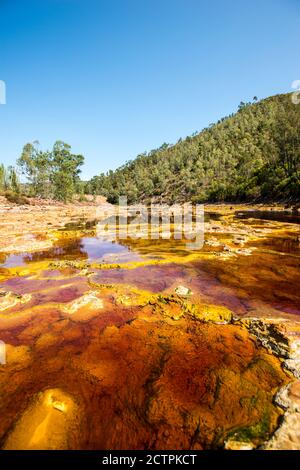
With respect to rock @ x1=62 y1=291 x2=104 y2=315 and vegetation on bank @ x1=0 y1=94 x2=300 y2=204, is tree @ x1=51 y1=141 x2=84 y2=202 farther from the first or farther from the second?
rock @ x1=62 y1=291 x2=104 y2=315

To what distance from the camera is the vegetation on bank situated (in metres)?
51.1

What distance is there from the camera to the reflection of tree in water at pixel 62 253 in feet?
41.3

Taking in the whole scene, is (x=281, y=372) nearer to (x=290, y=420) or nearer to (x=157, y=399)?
(x=290, y=420)

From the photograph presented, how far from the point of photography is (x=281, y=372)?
4.05 metres

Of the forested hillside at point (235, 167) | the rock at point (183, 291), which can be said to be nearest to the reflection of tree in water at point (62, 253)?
the rock at point (183, 291)

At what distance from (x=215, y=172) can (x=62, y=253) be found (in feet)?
350

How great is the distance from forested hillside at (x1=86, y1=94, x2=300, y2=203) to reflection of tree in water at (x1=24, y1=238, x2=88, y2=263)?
4015 cm

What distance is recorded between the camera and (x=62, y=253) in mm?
13625

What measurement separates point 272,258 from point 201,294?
6.06 metres

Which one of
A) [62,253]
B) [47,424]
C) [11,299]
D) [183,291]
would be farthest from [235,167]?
[47,424]

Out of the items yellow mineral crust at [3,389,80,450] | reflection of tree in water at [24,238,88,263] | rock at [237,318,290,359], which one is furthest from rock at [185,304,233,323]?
reflection of tree in water at [24,238,88,263]

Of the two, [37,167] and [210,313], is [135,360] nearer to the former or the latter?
[210,313]

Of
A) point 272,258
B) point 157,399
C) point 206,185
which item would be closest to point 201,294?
point 157,399

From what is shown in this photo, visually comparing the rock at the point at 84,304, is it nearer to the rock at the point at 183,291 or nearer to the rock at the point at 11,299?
the rock at the point at 11,299
